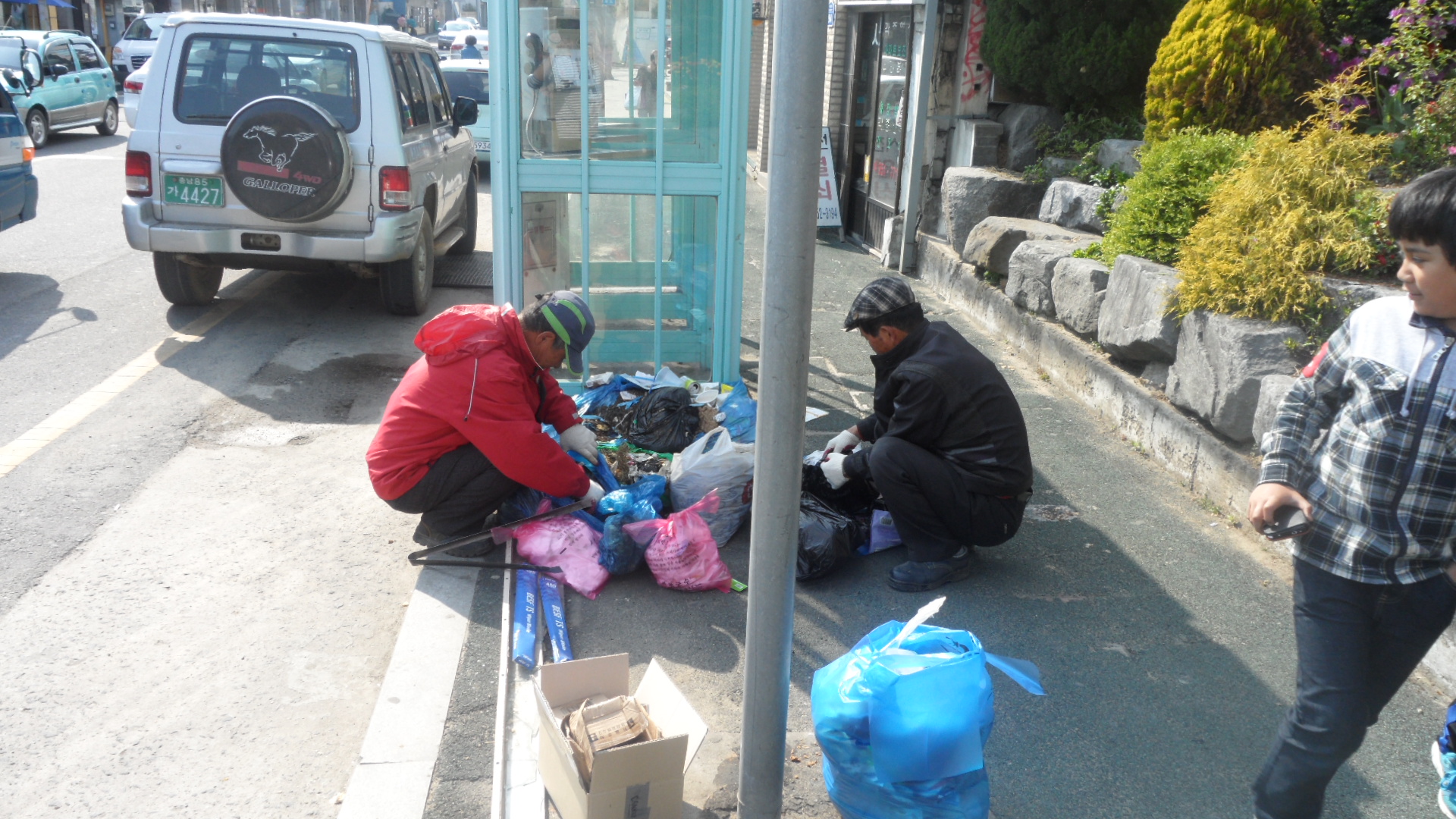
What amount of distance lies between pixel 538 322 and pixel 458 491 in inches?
29.6

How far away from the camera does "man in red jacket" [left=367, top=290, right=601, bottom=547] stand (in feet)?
13.0

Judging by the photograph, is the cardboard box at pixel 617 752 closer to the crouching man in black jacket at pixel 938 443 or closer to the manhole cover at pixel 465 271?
the crouching man in black jacket at pixel 938 443

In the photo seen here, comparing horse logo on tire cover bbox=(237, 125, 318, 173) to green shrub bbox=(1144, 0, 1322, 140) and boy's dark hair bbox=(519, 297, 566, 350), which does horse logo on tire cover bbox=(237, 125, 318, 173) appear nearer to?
boy's dark hair bbox=(519, 297, 566, 350)

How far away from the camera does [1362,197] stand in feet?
15.7

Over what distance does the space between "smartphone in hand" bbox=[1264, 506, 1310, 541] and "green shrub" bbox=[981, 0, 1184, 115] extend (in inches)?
262

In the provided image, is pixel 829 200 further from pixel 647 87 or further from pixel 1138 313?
pixel 1138 313

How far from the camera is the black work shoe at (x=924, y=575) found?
4047 millimetres

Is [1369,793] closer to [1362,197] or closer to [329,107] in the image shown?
[1362,197]

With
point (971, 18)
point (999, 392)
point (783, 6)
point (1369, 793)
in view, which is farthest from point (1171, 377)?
point (971, 18)

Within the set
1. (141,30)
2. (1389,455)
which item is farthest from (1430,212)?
(141,30)

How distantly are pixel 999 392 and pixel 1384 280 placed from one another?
2.12 m

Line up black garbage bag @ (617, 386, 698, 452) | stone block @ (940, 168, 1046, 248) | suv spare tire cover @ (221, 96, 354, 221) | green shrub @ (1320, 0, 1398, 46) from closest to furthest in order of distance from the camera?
black garbage bag @ (617, 386, 698, 452) → suv spare tire cover @ (221, 96, 354, 221) → green shrub @ (1320, 0, 1398, 46) → stone block @ (940, 168, 1046, 248)

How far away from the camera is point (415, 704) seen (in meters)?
3.29

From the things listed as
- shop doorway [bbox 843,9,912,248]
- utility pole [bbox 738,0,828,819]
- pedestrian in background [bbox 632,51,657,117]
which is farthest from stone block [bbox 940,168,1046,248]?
utility pole [bbox 738,0,828,819]
